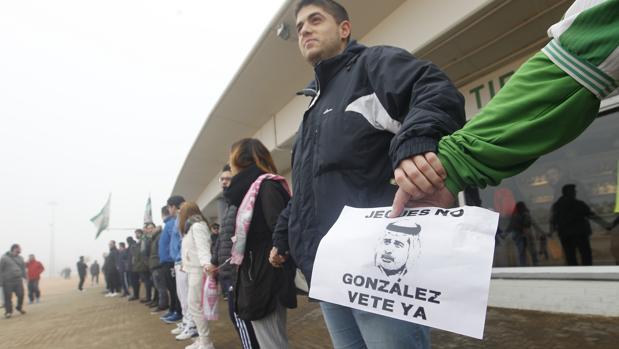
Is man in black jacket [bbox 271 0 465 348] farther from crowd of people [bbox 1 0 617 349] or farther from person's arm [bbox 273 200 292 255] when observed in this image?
person's arm [bbox 273 200 292 255]

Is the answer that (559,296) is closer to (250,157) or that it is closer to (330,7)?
(250,157)

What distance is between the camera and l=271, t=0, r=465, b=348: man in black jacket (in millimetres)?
1006

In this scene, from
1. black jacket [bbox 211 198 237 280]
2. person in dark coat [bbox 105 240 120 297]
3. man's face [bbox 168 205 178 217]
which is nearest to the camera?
black jacket [bbox 211 198 237 280]

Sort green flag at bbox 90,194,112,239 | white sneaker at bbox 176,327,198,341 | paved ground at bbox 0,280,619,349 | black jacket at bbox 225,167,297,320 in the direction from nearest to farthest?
black jacket at bbox 225,167,297,320 → paved ground at bbox 0,280,619,349 → white sneaker at bbox 176,327,198,341 → green flag at bbox 90,194,112,239

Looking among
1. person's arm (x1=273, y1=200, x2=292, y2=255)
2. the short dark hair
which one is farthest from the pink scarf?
the short dark hair

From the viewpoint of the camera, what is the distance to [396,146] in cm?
100

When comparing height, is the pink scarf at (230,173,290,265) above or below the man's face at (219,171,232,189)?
below

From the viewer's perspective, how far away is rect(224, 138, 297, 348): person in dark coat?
7.46 ft

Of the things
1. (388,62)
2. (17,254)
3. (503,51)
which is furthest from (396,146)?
(17,254)

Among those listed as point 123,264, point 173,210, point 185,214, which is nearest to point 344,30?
point 185,214

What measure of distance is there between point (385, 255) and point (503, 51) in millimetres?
4808

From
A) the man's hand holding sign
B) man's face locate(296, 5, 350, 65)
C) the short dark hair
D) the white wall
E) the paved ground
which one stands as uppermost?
the short dark hair

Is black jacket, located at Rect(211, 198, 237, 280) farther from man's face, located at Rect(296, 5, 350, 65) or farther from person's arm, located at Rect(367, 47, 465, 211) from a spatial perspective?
person's arm, located at Rect(367, 47, 465, 211)

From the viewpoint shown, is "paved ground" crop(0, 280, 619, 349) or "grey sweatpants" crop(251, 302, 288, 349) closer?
"grey sweatpants" crop(251, 302, 288, 349)
